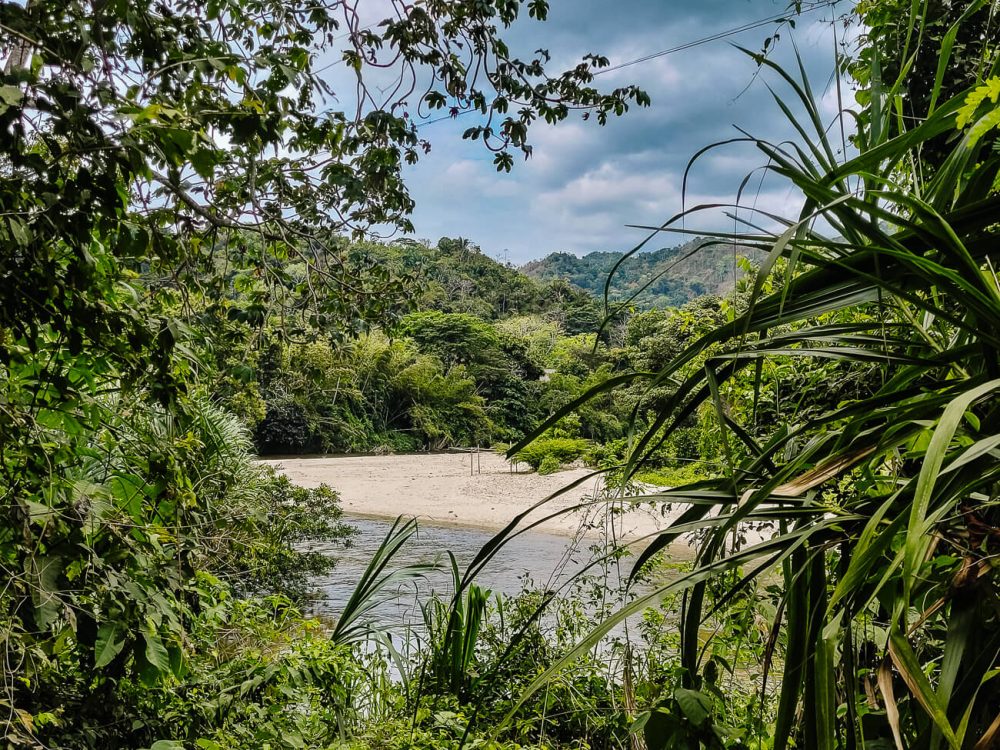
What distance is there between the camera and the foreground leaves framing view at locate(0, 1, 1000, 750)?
467 millimetres

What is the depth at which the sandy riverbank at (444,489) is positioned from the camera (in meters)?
10.1

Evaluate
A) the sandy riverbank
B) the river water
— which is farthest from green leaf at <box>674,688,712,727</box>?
the sandy riverbank

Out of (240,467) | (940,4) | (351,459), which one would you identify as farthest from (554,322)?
(940,4)

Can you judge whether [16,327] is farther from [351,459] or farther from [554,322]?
[554,322]

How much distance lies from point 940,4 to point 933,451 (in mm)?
2573

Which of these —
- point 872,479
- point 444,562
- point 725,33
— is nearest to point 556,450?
point 444,562

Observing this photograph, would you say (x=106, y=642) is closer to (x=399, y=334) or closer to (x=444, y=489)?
(x=399, y=334)

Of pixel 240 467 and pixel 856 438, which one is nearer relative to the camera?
pixel 856 438

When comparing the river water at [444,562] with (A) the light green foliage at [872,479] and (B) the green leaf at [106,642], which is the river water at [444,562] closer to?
(B) the green leaf at [106,642]

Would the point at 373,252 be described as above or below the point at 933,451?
above

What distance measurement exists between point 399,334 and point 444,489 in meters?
10.6

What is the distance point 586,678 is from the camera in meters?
2.77

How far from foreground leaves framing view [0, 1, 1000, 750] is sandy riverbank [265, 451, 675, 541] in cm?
655

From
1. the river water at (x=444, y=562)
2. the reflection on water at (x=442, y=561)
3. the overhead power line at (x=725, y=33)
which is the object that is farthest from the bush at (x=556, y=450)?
the overhead power line at (x=725, y=33)
